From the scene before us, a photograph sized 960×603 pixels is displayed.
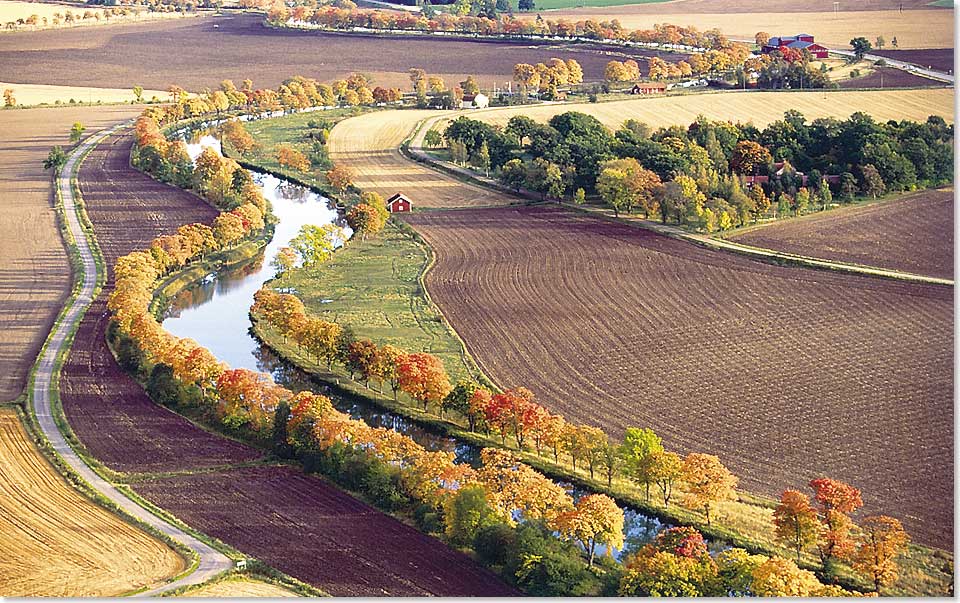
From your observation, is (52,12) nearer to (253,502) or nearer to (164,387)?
(164,387)

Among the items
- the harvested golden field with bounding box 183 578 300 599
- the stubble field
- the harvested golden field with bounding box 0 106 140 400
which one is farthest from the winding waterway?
the harvested golden field with bounding box 183 578 300 599

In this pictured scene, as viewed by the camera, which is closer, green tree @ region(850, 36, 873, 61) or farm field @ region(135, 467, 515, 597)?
farm field @ region(135, 467, 515, 597)

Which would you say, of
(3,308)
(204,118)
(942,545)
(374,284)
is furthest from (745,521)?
(204,118)

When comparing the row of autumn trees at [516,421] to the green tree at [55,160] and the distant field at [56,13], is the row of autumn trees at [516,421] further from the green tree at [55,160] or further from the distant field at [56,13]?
the distant field at [56,13]

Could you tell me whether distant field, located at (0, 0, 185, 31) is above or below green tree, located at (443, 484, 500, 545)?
above

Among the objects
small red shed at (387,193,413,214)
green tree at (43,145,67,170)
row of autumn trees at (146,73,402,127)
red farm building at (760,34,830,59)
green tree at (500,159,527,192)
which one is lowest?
small red shed at (387,193,413,214)

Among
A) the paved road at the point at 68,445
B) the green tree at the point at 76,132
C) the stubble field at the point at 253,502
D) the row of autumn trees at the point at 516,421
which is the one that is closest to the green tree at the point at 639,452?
the row of autumn trees at the point at 516,421

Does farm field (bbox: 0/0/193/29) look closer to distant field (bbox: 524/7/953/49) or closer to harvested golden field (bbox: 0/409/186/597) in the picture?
distant field (bbox: 524/7/953/49)
